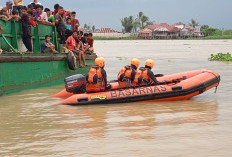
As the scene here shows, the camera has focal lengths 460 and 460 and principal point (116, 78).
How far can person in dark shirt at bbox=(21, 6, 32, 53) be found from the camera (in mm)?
12633

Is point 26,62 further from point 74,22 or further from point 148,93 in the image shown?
point 148,93

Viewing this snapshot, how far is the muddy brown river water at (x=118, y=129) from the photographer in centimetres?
641

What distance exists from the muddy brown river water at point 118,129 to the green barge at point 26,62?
1114 millimetres

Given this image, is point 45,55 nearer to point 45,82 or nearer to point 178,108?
point 45,82

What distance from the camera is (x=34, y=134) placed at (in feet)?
24.6

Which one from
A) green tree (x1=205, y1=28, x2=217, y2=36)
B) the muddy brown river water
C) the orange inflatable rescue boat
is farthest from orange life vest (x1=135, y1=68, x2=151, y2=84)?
green tree (x1=205, y1=28, x2=217, y2=36)

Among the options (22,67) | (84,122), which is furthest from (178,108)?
(22,67)

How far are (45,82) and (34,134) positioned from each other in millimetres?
6736

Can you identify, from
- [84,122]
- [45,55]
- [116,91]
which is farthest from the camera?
[45,55]

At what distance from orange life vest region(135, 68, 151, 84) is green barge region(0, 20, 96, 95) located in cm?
340

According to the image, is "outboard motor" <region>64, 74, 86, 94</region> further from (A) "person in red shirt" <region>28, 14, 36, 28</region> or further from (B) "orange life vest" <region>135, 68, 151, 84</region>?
(A) "person in red shirt" <region>28, 14, 36, 28</region>

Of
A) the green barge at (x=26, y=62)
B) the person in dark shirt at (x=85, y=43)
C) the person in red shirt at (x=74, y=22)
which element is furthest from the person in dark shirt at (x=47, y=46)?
the person in dark shirt at (x=85, y=43)

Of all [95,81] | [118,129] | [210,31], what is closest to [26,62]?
[95,81]

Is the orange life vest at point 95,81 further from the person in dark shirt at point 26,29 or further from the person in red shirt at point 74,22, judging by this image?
the person in red shirt at point 74,22
